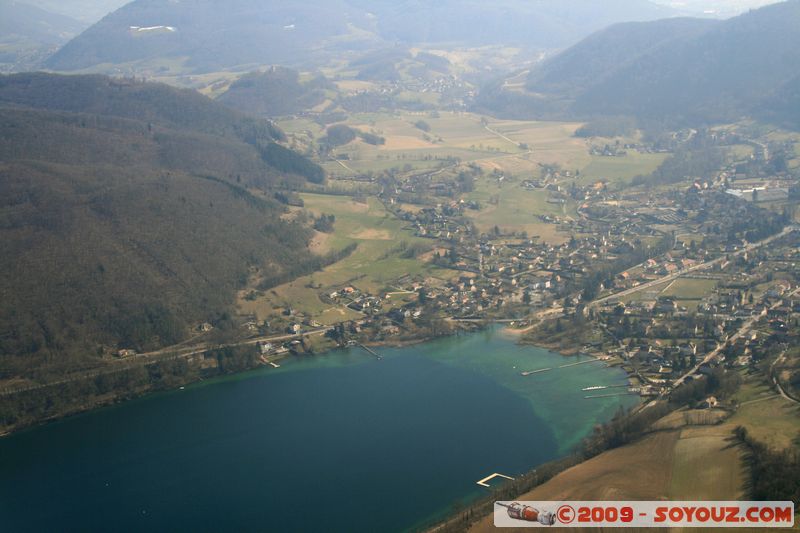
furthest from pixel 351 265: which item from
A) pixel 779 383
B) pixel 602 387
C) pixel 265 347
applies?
pixel 779 383

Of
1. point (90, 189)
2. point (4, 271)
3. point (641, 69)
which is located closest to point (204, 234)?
point (90, 189)

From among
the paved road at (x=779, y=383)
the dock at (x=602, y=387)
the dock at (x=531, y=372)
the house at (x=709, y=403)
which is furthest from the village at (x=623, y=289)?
the house at (x=709, y=403)

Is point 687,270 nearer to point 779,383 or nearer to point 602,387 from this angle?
point 602,387

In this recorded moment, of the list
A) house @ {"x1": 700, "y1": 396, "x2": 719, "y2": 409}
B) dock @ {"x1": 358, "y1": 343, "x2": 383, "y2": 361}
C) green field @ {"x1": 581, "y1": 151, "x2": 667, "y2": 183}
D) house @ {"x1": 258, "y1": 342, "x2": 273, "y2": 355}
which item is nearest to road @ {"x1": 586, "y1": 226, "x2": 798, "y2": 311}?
dock @ {"x1": 358, "y1": 343, "x2": 383, "y2": 361}

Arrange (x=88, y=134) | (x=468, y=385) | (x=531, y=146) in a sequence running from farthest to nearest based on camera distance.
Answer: (x=531, y=146) < (x=88, y=134) < (x=468, y=385)

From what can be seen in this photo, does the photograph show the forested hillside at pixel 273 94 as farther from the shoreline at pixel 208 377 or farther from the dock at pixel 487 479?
the dock at pixel 487 479

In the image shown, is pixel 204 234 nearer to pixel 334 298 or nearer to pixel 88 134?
pixel 334 298
